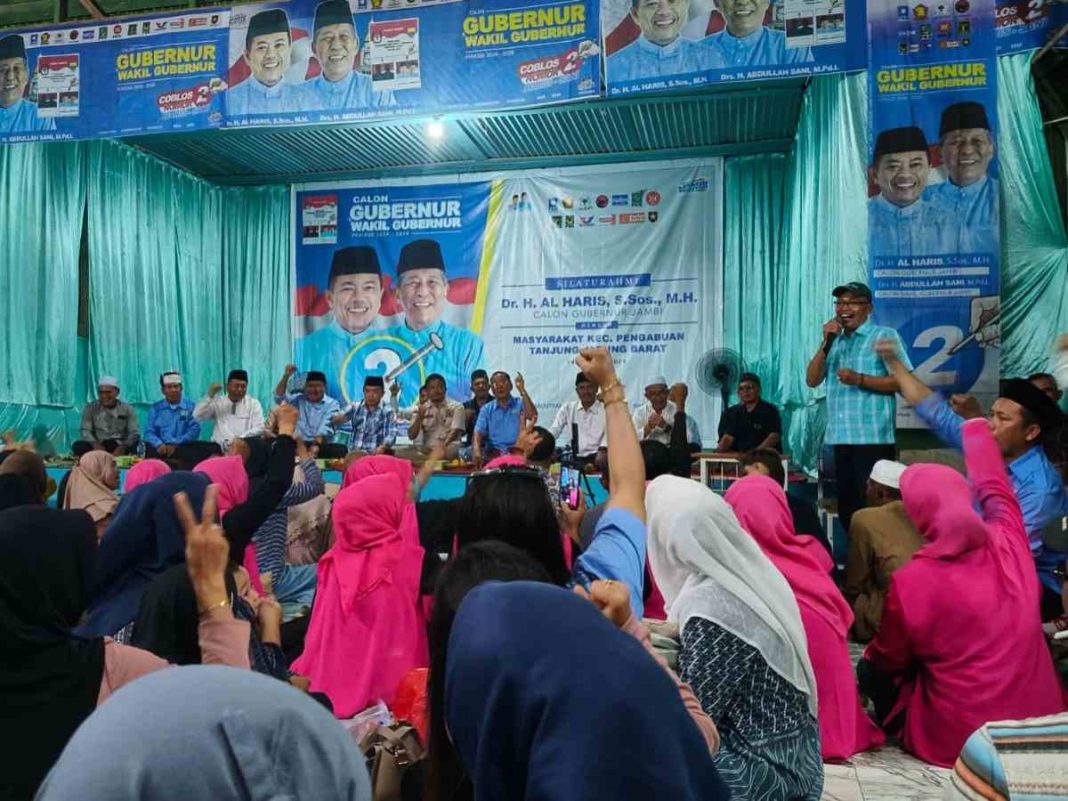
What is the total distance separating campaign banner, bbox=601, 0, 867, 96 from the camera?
4.67 m

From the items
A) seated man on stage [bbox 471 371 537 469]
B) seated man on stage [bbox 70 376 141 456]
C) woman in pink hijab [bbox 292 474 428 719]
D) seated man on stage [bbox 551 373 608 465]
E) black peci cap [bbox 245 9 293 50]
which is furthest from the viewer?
seated man on stage [bbox 70 376 141 456]

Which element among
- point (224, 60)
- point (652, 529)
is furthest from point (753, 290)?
point (652, 529)

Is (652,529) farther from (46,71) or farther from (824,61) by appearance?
(46,71)

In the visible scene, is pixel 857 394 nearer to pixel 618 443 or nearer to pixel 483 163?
pixel 618 443

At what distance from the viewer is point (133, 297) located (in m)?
8.55

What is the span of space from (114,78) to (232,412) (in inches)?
119

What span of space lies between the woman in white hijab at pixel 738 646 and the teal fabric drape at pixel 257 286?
8.28 meters

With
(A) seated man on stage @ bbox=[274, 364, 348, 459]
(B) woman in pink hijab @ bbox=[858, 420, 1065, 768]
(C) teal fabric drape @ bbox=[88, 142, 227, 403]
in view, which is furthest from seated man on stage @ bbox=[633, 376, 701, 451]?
(C) teal fabric drape @ bbox=[88, 142, 227, 403]

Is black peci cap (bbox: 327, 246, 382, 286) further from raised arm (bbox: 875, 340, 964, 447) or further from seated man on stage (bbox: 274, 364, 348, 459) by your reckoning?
raised arm (bbox: 875, 340, 964, 447)

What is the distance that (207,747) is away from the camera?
0.65 m

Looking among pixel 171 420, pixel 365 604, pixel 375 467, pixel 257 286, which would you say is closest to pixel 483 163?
pixel 257 286

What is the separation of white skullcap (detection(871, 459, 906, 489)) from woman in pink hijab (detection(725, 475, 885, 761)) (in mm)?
1465

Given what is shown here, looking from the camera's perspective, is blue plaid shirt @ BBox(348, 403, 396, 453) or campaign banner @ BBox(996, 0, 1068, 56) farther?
blue plaid shirt @ BBox(348, 403, 396, 453)

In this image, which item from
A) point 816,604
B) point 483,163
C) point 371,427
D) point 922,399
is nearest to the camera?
point 816,604
